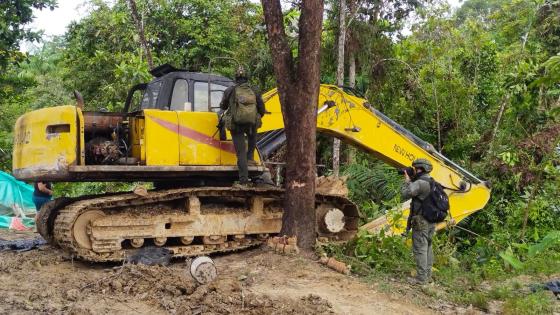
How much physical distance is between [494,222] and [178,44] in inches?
549

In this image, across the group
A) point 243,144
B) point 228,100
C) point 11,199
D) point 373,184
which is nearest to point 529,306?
point 243,144

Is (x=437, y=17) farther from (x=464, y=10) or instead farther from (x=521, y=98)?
(x=464, y=10)

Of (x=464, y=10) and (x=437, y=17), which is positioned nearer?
(x=437, y=17)

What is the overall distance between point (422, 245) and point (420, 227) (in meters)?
0.22

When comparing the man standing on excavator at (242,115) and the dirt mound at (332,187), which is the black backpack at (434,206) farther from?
the man standing on excavator at (242,115)

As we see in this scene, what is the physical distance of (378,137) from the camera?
918 centimetres

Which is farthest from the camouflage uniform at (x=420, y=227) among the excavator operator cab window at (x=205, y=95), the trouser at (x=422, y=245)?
the excavator operator cab window at (x=205, y=95)

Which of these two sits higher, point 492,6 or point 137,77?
point 492,6

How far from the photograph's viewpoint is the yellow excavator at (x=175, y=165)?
7.46 metres

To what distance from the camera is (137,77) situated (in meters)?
16.4

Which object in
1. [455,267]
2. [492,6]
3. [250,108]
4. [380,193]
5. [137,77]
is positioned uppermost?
[492,6]

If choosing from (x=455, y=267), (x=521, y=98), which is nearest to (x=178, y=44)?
(x=521, y=98)

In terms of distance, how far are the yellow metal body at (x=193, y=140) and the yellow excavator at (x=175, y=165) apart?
0.01 metres

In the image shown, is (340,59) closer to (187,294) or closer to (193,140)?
(193,140)
